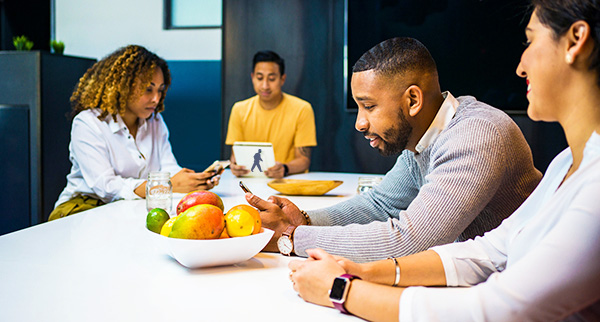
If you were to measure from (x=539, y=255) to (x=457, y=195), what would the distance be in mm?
461

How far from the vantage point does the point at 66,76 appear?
4.42 metres

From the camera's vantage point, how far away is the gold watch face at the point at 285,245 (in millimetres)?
1364

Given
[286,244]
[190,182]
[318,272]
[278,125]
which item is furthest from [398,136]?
[278,125]

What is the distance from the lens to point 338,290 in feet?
3.24

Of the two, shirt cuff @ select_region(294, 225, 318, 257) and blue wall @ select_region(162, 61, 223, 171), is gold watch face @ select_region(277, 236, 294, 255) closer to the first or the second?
shirt cuff @ select_region(294, 225, 318, 257)

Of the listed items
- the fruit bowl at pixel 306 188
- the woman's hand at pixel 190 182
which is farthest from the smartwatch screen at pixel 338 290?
the woman's hand at pixel 190 182

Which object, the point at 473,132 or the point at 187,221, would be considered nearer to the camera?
the point at 187,221

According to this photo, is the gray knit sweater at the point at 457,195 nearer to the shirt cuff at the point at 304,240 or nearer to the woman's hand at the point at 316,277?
the shirt cuff at the point at 304,240

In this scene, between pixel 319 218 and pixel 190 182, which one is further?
pixel 190 182

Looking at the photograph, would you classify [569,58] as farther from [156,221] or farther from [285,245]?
[156,221]

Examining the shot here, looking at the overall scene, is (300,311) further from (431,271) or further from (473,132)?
(473,132)

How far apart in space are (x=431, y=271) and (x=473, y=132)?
1.25 ft

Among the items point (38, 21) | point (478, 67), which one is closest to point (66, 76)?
point (38, 21)

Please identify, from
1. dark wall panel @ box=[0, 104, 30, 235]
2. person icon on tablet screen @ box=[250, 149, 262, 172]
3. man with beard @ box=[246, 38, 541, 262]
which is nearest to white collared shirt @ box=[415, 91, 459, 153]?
man with beard @ box=[246, 38, 541, 262]
